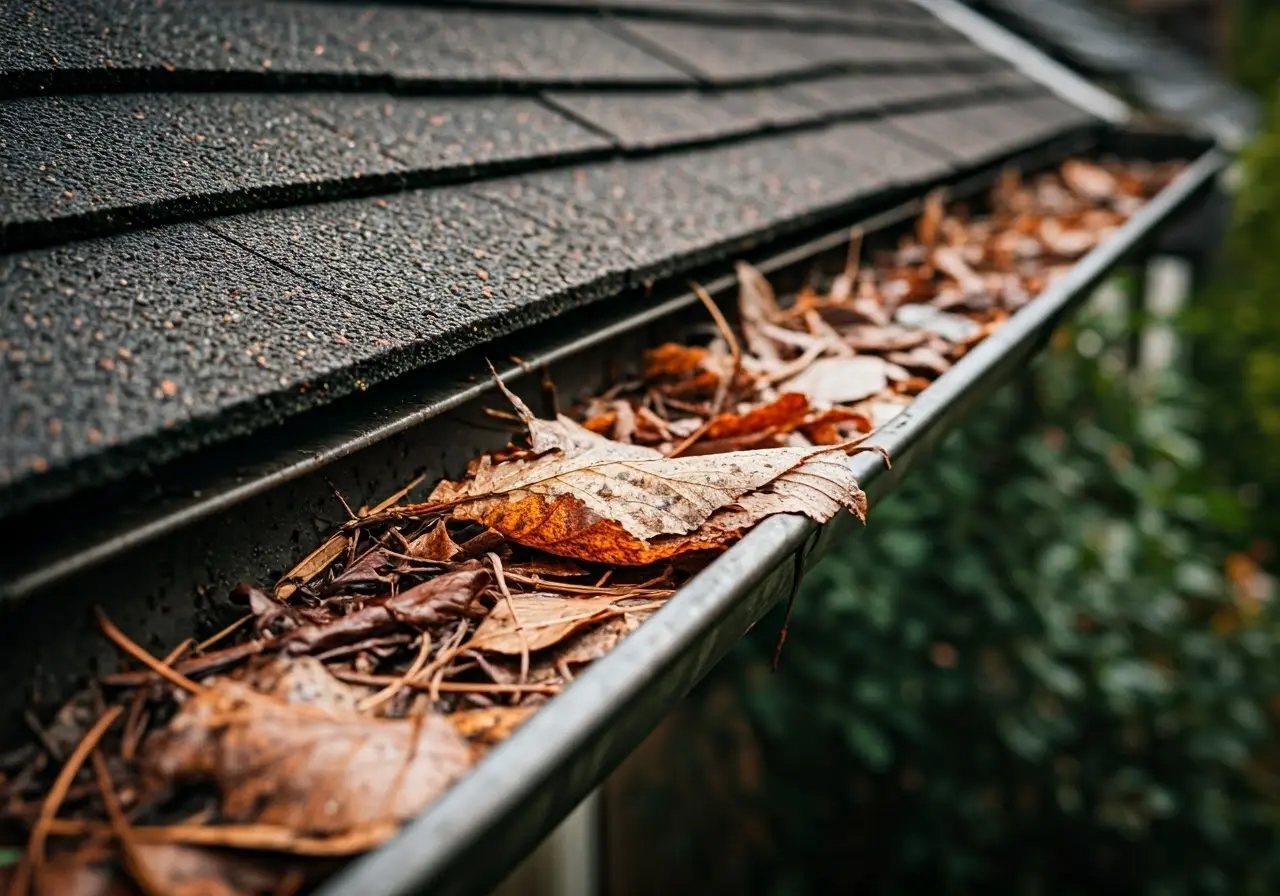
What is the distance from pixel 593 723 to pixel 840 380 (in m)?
0.78

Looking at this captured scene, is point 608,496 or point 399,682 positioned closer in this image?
point 399,682

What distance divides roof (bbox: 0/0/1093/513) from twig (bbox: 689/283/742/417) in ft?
0.19

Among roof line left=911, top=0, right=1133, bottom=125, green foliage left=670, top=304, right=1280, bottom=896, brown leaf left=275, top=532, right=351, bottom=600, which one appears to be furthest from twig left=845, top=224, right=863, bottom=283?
roof line left=911, top=0, right=1133, bottom=125

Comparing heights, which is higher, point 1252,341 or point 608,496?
point 608,496

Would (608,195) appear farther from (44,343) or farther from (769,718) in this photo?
(769,718)

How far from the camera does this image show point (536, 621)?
0.78 metres

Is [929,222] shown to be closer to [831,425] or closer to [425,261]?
[831,425]

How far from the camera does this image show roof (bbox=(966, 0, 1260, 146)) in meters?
4.66

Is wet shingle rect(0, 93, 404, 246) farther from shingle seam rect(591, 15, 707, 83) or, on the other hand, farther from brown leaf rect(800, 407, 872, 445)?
shingle seam rect(591, 15, 707, 83)

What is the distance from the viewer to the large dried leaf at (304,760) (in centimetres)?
57

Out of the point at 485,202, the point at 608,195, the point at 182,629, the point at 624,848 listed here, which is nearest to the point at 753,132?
the point at 608,195

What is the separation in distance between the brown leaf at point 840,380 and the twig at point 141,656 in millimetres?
797

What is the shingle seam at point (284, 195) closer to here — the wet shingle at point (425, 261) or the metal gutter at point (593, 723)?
the wet shingle at point (425, 261)

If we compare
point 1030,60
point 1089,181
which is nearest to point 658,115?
point 1089,181
